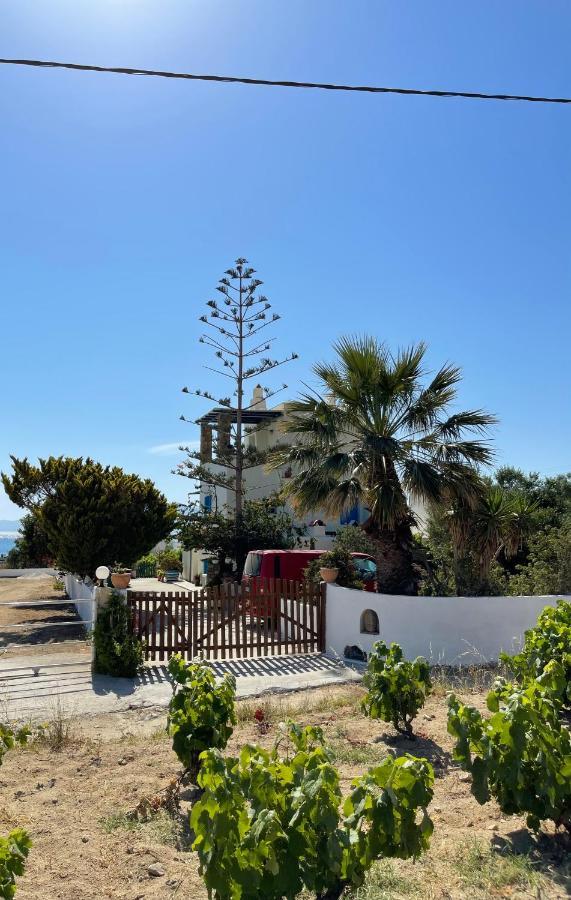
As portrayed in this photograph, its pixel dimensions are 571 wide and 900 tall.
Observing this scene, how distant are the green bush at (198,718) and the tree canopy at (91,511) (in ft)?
36.9

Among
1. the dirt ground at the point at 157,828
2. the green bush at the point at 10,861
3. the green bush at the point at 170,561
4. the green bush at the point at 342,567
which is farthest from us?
the green bush at the point at 170,561

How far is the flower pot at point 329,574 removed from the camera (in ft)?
39.5

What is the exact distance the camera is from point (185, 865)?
162 inches

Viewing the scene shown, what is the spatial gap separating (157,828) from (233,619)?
6.95 meters

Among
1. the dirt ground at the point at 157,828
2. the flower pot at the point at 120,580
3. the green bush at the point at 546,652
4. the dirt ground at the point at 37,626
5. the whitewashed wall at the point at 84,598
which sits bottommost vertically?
the dirt ground at the point at 37,626

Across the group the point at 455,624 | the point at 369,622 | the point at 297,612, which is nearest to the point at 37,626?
the point at 297,612

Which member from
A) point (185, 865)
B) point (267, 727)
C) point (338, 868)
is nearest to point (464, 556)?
point (267, 727)

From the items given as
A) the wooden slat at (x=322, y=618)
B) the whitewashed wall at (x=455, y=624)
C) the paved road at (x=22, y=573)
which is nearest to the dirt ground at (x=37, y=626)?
the wooden slat at (x=322, y=618)

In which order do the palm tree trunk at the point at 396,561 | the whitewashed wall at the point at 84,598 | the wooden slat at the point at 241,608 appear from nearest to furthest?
1. the wooden slat at the point at 241,608
2. the palm tree trunk at the point at 396,561
3. the whitewashed wall at the point at 84,598

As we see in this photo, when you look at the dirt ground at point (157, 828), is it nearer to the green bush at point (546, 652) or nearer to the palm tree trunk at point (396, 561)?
the green bush at point (546, 652)

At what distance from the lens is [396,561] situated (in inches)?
455

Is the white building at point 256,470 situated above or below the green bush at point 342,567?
above

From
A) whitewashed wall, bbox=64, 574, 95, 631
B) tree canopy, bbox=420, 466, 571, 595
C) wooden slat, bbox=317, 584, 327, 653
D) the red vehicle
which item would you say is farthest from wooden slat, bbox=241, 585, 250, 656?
whitewashed wall, bbox=64, 574, 95, 631

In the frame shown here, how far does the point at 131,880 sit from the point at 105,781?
1.76 metres
